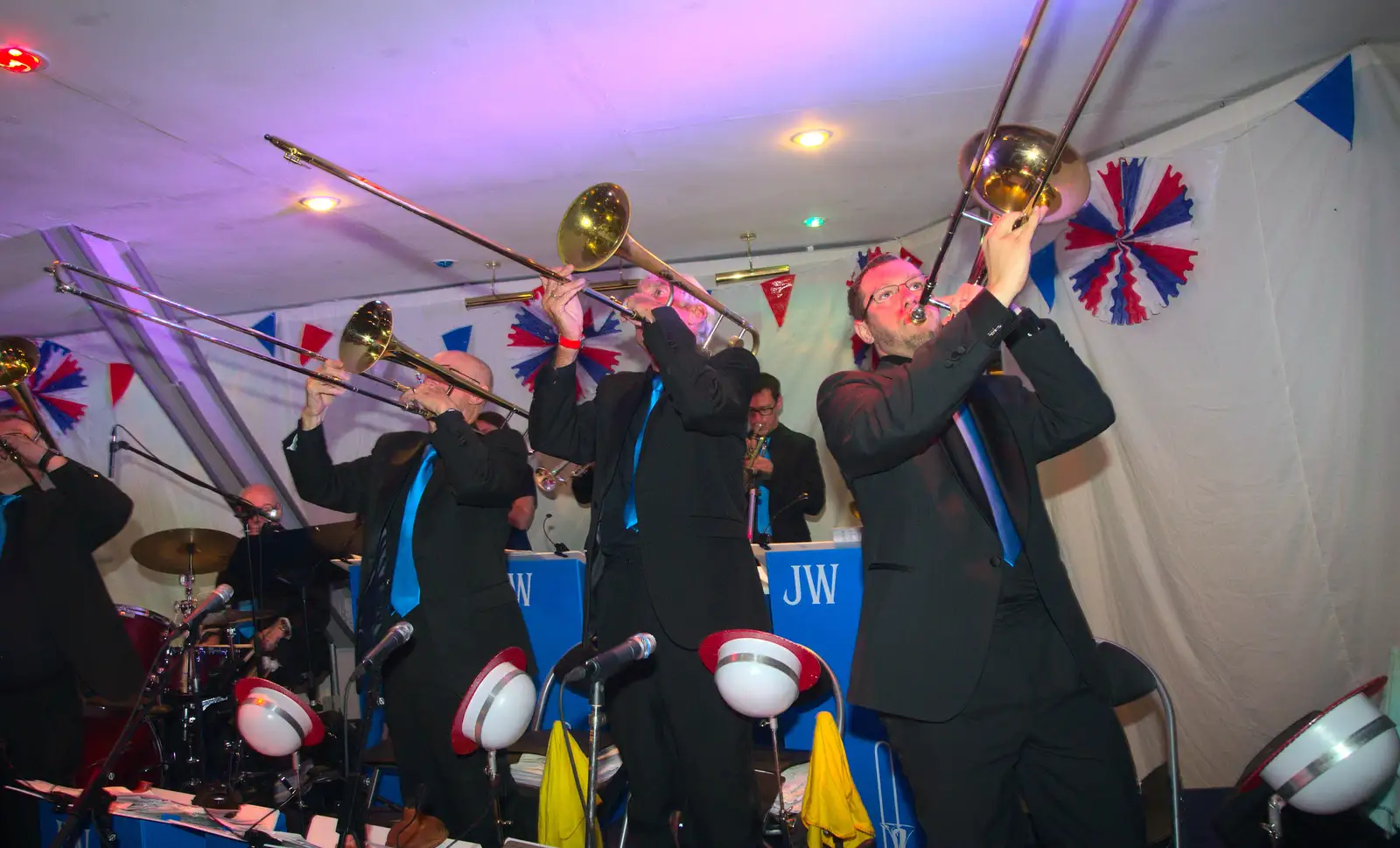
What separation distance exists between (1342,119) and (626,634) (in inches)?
126

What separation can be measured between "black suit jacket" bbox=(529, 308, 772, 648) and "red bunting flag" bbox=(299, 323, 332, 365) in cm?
413

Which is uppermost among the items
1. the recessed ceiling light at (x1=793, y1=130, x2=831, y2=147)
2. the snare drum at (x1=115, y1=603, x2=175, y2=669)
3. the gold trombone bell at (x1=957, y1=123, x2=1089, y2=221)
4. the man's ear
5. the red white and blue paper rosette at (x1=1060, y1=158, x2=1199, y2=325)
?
the recessed ceiling light at (x1=793, y1=130, x2=831, y2=147)

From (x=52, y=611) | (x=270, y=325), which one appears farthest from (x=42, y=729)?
(x=270, y=325)

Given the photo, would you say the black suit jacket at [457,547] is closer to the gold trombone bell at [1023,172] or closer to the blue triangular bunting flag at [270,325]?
the gold trombone bell at [1023,172]

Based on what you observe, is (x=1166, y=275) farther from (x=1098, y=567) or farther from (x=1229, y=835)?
(x=1229, y=835)

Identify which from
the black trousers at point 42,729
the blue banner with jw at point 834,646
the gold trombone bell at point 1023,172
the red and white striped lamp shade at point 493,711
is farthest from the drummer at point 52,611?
the gold trombone bell at point 1023,172

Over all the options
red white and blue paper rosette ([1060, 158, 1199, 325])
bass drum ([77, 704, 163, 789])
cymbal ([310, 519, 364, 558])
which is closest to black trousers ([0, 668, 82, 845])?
bass drum ([77, 704, 163, 789])

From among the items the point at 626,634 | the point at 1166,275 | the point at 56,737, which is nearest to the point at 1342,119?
the point at 1166,275

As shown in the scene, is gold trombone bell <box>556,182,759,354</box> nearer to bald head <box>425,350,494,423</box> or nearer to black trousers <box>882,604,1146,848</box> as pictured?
bald head <box>425,350,494,423</box>

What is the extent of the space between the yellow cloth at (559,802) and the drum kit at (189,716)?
2.38 m

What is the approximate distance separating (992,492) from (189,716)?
14.8ft

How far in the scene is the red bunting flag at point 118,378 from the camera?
6.80 meters

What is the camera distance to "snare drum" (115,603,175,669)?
4.93 metres

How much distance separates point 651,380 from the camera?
295 centimetres
